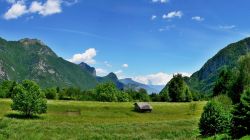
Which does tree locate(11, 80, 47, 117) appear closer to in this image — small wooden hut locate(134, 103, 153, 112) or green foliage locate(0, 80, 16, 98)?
small wooden hut locate(134, 103, 153, 112)

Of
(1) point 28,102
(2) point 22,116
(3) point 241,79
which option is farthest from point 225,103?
(2) point 22,116

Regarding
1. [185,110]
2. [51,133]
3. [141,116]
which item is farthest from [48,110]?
[51,133]

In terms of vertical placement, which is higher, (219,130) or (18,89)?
(18,89)

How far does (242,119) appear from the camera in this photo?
160 feet

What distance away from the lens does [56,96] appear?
7776 inches

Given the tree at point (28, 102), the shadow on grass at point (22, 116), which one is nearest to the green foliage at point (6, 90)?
the tree at point (28, 102)

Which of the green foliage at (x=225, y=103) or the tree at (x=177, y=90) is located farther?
the tree at (x=177, y=90)

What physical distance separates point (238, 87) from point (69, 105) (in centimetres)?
6033

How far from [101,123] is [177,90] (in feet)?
281

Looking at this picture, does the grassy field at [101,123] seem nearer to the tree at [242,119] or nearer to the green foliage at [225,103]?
the green foliage at [225,103]

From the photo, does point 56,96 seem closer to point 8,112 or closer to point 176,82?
point 176,82

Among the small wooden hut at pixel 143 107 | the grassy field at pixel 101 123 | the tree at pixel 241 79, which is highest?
the tree at pixel 241 79

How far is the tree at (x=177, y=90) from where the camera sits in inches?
7303

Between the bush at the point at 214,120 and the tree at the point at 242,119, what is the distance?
1269 centimetres
